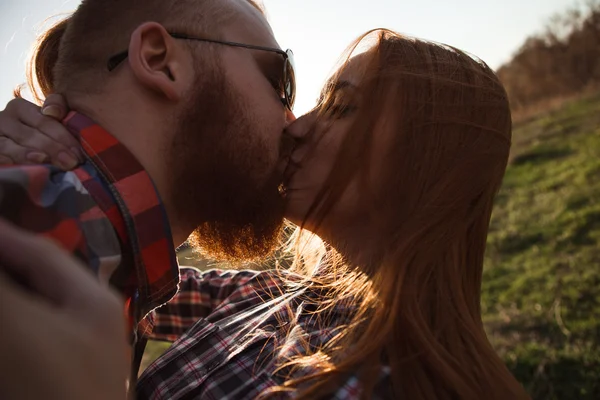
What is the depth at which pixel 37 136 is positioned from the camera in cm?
166

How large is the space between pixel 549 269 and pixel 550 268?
0.06 ft

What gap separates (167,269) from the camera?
176 centimetres

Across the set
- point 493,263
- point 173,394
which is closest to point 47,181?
point 173,394

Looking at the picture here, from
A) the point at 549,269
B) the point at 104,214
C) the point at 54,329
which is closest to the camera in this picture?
the point at 54,329

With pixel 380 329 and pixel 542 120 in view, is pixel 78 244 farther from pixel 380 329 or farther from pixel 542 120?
pixel 542 120

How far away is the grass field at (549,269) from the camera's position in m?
3.64

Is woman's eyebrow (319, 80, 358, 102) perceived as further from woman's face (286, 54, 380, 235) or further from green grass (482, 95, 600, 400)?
green grass (482, 95, 600, 400)

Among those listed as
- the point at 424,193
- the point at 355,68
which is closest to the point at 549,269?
the point at 424,193

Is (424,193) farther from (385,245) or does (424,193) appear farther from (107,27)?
Answer: (107,27)

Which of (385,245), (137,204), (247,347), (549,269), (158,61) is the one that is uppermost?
(158,61)

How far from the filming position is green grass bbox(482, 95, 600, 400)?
364cm

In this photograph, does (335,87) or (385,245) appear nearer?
(385,245)

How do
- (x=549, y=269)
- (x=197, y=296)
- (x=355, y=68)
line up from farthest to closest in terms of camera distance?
(x=549, y=269) < (x=197, y=296) < (x=355, y=68)

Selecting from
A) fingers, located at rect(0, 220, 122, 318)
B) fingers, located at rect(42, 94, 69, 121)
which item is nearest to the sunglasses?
fingers, located at rect(42, 94, 69, 121)
